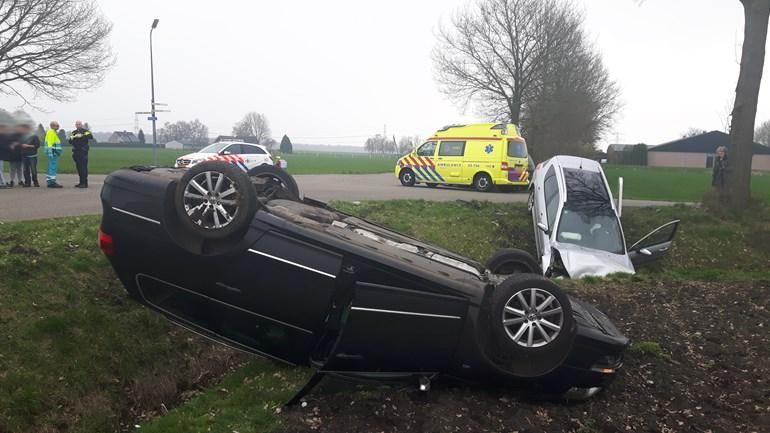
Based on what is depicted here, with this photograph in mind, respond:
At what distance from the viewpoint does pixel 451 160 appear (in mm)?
21375

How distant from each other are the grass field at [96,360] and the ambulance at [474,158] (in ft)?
40.5

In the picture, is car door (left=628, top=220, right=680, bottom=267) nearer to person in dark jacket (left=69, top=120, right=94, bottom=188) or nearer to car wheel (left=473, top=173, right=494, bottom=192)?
car wheel (left=473, top=173, right=494, bottom=192)

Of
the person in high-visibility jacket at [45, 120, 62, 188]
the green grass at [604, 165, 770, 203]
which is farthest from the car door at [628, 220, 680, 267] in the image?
the person in high-visibility jacket at [45, 120, 62, 188]

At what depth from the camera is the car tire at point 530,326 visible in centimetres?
386

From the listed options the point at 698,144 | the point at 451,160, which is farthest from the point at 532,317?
the point at 698,144

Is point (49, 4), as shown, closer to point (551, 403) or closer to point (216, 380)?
point (216, 380)

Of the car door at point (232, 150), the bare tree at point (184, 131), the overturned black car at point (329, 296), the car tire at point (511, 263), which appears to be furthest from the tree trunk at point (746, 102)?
the bare tree at point (184, 131)

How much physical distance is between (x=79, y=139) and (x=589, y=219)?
1202 cm

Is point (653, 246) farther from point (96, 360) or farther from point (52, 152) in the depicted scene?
point (52, 152)

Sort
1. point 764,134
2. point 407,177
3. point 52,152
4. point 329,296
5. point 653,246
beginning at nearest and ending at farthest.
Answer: point 329,296 → point 653,246 → point 52,152 → point 407,177 → point 764,134

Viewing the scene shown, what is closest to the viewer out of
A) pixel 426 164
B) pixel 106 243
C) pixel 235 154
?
pixel 106 243

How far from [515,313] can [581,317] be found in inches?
32.8

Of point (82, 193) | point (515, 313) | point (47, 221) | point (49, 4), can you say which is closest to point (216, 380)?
point (515, 313)

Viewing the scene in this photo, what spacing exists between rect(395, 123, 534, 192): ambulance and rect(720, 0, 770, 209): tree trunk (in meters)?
7.42
